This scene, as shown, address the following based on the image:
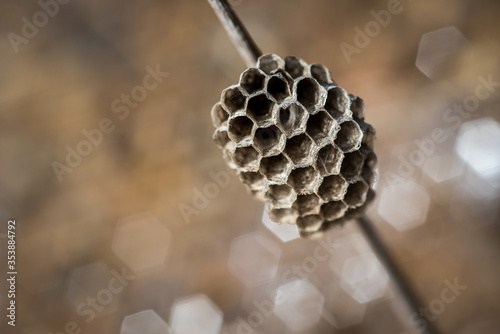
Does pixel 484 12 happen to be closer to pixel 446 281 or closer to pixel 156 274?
pixel 446 281

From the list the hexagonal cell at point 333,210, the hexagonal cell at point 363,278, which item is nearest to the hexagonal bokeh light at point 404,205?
the hexagonal cell at point 363,278

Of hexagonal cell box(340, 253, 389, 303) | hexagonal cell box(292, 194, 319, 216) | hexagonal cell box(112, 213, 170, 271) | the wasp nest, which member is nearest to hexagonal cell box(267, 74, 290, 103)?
the wasp nest

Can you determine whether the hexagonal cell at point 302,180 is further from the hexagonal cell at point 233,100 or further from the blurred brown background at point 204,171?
the blurred brown background at point 204,171

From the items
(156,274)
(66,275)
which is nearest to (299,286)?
(156,274)

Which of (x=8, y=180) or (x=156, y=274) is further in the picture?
(x=156, y=274)

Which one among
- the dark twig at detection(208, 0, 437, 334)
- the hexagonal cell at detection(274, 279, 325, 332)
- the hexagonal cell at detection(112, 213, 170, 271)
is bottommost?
the hexagonal cell at detection(274, 279, 325, 332)

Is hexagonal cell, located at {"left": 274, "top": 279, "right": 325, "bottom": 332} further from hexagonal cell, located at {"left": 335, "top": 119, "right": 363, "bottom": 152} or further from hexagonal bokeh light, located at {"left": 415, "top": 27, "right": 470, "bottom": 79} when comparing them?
hexagonal cell, located at {"left": 335, "top": 119, "right": 363, "bottom": 152}
